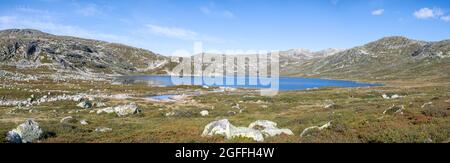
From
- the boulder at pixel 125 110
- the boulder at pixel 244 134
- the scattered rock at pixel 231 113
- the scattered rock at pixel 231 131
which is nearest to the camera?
the boulder at pixel 244 134

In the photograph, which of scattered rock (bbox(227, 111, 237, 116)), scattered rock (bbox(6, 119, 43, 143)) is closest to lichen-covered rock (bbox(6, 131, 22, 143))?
scattered rock (bbox(6, 119, 43, 143))

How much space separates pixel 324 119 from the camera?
3484 centimetres

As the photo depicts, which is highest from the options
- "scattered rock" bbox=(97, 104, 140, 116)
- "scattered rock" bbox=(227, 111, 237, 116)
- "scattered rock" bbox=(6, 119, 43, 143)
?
"scattered rock" bbox=(6, 119, 43, 143)

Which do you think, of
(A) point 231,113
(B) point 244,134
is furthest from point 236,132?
(A) point 231,113

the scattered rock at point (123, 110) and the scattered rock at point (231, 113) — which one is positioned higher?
the scattered rock at point (123, 110)

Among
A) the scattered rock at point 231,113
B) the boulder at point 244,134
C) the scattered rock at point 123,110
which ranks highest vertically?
the boulder at point 244,134

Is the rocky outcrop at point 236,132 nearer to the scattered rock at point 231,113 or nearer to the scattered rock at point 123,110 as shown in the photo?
the scattered rock at point 231,113

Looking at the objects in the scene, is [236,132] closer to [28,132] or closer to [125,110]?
[28,132]

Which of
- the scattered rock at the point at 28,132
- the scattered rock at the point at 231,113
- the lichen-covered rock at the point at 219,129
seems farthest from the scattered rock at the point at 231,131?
the scattered rock at the point at 231,113

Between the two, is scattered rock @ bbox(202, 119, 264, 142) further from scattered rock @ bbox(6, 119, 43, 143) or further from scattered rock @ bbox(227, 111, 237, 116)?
scattered rock @ bbox(227, 111, 237, 116)

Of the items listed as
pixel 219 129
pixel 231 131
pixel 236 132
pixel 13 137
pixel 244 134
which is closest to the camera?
pixel 244 134
